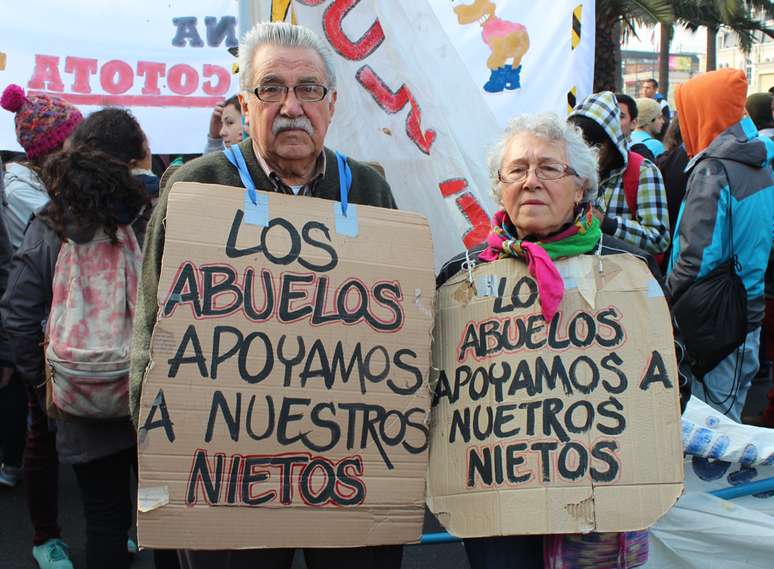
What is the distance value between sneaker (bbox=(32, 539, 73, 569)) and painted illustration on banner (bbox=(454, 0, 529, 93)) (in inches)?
107

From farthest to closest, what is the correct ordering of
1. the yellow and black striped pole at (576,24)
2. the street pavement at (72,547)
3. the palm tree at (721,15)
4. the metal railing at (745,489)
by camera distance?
the palm tree at (721,15)
the yellow and black striped pole at (576,24)
the street pavement at (72,547)
the metal railing at (745,489)

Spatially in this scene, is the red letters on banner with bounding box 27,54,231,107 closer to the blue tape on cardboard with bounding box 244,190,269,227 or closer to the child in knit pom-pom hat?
the child in knit pom-pom hat

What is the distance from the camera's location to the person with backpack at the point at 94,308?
2830 millimetres

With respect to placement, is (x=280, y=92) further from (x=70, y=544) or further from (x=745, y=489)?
(x=70, y=544)

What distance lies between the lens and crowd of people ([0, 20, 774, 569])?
2152mm

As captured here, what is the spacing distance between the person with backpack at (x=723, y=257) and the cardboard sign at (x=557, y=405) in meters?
1.79

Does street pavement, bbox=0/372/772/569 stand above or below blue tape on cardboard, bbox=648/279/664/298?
below

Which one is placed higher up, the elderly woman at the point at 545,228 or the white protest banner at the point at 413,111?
the white protest banner at the point at 413,111

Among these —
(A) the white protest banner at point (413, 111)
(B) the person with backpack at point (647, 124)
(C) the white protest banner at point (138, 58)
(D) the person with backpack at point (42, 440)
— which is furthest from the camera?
(B) the person with backpack at point (647, 124)

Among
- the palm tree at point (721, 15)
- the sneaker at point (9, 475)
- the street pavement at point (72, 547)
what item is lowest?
the street pavement at point (72, 547)

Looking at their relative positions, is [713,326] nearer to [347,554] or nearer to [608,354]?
[608,354]

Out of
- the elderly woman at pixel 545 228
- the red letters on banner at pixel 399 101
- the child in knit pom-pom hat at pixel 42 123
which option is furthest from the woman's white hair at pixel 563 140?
the child in knit pom-pom hat at pixel 42 123

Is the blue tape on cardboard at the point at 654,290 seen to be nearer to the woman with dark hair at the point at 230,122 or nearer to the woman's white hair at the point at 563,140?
the woman's white hair at the point at 563,140

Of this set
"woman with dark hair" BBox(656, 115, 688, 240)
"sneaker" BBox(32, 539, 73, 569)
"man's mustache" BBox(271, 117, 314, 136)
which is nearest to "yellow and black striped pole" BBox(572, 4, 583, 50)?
"woman with dark hair" BBox(656, 115, 688, 240)
